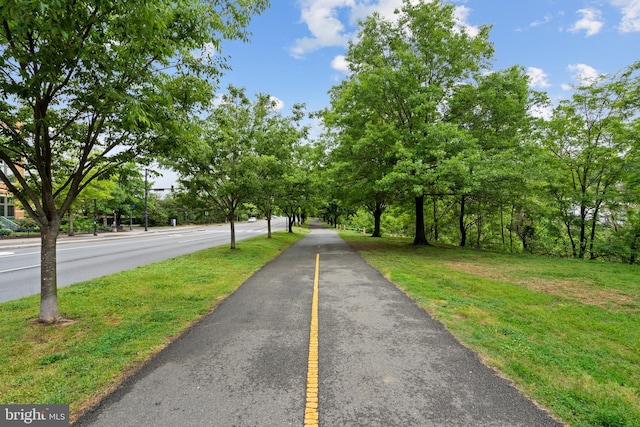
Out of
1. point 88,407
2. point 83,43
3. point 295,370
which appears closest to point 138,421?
point 88,407

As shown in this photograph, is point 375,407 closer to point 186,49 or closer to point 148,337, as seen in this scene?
point 148,337

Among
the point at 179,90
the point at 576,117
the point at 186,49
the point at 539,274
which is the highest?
the point at 576,117

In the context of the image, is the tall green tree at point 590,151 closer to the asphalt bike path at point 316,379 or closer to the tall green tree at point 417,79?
the tall green tree at point 417,79

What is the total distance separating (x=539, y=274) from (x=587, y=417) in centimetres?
859

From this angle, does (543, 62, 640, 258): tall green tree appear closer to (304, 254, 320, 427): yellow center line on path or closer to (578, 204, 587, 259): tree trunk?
(578, 204, 587, 259): tree trunk

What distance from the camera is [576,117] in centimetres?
1599

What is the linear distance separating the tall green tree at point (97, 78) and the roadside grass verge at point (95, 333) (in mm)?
749

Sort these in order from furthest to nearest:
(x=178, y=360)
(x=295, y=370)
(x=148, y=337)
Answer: (x=148, y=337) < (x=178, y=360) < (x=295, y=370)
